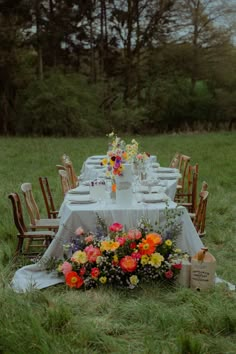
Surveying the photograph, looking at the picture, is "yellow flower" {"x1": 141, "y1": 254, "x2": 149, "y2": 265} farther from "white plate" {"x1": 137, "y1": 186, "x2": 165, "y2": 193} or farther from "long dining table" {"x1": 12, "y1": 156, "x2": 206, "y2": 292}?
"white plate" {"x1": 137, "y1": 186, "x2": 165, "y2": 193}

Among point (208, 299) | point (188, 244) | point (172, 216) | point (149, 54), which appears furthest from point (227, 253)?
point (149, 54)

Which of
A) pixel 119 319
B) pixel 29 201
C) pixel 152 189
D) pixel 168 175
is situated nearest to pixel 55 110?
pixel 168 175

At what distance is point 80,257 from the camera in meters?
3.90

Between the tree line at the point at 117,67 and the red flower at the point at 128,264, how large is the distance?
18.6m

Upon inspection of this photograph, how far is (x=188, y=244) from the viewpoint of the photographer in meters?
4.27

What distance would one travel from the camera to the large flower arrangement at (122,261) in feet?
12.6

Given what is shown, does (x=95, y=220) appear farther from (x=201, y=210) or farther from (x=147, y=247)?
(x=201, y=210)

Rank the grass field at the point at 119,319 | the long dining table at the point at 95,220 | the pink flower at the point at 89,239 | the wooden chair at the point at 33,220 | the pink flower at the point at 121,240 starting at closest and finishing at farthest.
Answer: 1. the grass field at the point at 119,319
2. the pink flower at the point at 121,240
3. the pink flower at the point at 89,239
4. the long dining table at the point at 95,220
5. the wooden chair at the point at 33,220

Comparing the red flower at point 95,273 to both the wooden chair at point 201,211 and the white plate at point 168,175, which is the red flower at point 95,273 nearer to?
the wooden chair at point 201,211

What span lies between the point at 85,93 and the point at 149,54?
4.81m

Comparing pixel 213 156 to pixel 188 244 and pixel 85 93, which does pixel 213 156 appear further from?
pixel 85 93

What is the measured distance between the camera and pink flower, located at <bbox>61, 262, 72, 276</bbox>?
3.92 meters

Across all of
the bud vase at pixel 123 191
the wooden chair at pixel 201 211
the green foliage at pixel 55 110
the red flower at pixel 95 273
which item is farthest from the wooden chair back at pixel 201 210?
the green foliage at pixel 55 110

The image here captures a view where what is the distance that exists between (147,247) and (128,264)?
208 millimetres
